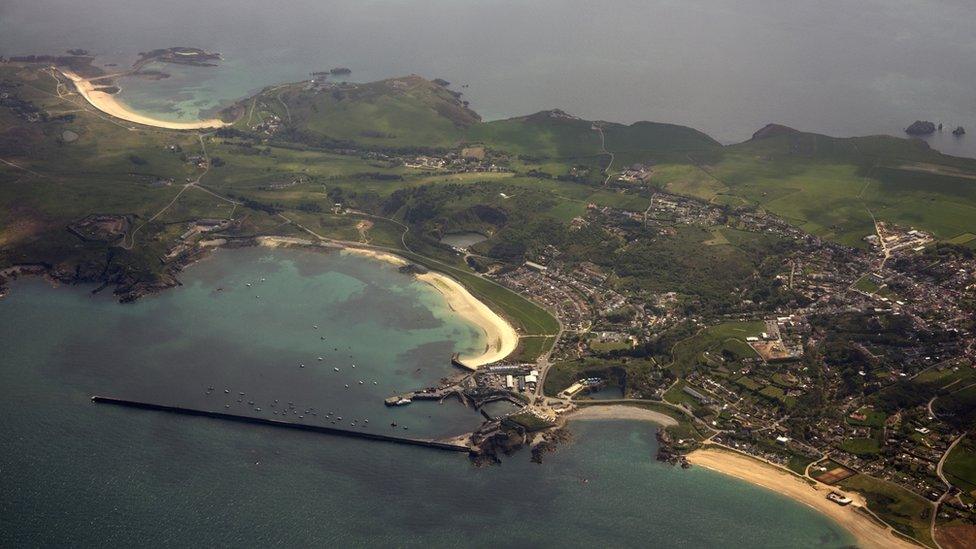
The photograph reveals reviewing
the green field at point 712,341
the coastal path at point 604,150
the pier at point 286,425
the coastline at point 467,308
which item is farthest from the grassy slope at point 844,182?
the pier at point 286,425

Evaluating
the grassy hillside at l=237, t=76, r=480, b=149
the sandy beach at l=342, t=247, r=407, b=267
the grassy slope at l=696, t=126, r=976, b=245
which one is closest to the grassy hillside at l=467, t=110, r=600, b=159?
the grassy hillside at l=237, t=76, r=480, b=149

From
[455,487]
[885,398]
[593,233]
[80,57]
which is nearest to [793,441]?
[885,398]

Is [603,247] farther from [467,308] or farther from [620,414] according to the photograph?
[620,414]

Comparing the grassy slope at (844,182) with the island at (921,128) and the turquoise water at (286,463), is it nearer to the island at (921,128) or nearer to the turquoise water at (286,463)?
the island at (921,128)

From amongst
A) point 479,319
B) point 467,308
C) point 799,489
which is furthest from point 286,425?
point 799,489

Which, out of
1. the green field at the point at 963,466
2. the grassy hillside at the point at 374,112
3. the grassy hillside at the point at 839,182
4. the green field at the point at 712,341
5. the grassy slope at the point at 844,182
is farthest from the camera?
the grassy hillside at the point at 374,112
